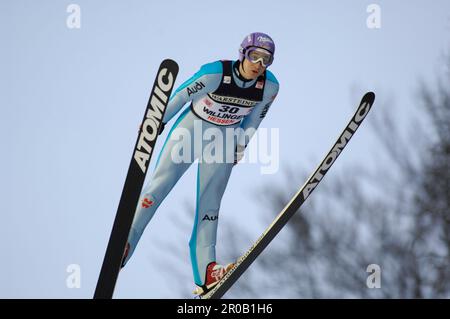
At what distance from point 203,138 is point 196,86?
0.37 meters

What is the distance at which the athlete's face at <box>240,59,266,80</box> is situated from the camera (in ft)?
17.6

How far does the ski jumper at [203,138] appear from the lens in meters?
5.42

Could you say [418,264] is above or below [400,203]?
below

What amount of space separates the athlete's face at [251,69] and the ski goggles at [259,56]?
24 millimetres

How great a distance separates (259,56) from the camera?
5344 millimetres

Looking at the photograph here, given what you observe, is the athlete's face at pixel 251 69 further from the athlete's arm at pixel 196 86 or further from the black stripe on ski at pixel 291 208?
the black stripe on ski at pixel 291 208

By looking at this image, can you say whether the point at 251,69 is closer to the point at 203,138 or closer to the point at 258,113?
the point at 258,113

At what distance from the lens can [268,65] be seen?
17.7 ft

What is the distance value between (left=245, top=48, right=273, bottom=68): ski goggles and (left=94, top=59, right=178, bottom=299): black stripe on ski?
2.10ft

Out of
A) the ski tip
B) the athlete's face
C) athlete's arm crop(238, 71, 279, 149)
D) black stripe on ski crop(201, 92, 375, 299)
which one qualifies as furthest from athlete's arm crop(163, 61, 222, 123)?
the ski tip

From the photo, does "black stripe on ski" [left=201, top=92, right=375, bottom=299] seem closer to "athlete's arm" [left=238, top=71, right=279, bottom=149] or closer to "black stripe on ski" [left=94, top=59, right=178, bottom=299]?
"athlete's arm" [left=238, top=71, right=279, bottom=149]
